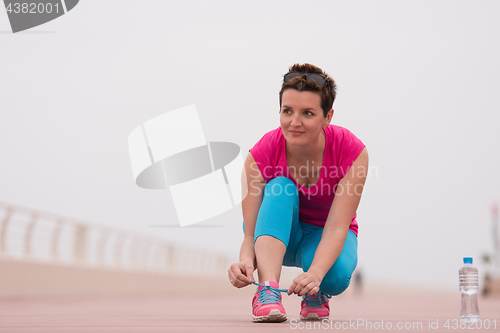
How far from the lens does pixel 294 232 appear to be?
329 centimetres

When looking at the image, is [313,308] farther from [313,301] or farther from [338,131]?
[338,131]

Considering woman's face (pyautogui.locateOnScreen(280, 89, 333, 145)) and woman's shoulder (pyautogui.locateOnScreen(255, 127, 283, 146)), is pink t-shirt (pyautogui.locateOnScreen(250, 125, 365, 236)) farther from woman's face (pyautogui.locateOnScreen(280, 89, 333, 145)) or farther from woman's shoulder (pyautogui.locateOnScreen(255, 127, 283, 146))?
woman's face (pyautogui.locateOnScreen(280, 89, 333, 145))

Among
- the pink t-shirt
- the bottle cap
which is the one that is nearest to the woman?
the pink t-shirt

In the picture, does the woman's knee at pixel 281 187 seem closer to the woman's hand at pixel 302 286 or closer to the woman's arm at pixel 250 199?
the woman's arm at pixel 250 199

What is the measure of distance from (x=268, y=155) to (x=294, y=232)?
425 millimetres

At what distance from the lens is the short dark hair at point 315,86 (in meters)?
3.01

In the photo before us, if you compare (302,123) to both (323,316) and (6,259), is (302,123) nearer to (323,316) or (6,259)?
(323,316)

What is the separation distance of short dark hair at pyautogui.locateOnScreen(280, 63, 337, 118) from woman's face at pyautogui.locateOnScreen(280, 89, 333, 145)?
0.02 meters

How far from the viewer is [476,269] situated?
3.18 metres

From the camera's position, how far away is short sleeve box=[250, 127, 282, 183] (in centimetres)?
323

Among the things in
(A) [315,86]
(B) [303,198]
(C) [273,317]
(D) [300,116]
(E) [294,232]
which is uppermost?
(A) [315,86]

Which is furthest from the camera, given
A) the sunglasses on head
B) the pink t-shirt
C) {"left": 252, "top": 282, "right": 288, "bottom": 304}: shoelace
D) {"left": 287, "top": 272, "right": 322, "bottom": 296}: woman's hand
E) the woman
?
the pink t-shirt

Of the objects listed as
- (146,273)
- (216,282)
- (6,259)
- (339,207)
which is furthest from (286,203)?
(216,282)

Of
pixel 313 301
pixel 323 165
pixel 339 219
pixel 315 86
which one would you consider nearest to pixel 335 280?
pixel 313 301
